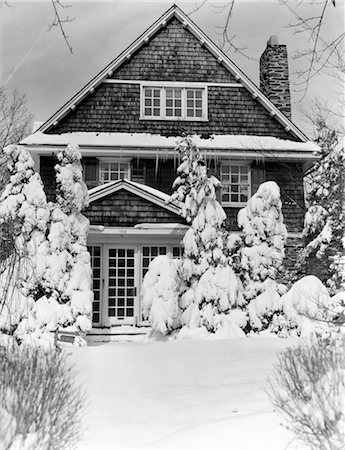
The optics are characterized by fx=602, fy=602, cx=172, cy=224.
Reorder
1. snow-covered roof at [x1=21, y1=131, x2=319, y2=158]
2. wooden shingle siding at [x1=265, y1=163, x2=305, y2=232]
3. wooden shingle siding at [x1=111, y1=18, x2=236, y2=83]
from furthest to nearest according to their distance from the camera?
wooden shingle siding at [x1=111, y1=18, x2=236, y2=83]
wooden shingle siding at [x1=265, y1=163, x2=305, y2=232]
snow-covered roof at [x1=21, y1=131, x2=319, y2=158]

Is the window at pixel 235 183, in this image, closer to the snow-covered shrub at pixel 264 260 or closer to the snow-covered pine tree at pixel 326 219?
the snow-covered pine tree at pixel 326 219

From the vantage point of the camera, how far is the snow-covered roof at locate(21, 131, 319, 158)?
1545cm

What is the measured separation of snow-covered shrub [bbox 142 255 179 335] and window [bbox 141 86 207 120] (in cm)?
562

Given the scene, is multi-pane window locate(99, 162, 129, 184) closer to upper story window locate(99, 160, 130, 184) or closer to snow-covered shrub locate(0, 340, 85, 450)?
upper story window locate(99, 160, 130, 184)

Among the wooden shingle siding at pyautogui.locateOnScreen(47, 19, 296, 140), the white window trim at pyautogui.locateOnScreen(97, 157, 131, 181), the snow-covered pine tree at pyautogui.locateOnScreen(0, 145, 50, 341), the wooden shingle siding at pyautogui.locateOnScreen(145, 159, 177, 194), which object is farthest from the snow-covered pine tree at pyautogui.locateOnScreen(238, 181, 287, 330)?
the snow-covered pine tree at pyautogui.locateOnScreen(0, 145, 50, 341)

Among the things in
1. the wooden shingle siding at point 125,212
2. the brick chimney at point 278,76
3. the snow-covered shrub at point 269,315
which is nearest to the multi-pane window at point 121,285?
the wooden shingle siding at point 125,212

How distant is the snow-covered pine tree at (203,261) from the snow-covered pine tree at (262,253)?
37 centimetres

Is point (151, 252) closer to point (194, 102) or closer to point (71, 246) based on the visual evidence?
point (71, 246)

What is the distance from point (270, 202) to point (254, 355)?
5.07 metres

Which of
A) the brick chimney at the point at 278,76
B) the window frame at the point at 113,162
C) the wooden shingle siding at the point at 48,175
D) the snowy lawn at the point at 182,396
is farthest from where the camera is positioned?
the brick chimney at the point at 278,76

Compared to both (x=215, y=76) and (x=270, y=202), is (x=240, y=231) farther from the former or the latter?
(x=215, y=76)

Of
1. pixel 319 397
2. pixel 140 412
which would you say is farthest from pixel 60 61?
pixel 319 397

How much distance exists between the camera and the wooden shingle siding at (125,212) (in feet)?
47.0

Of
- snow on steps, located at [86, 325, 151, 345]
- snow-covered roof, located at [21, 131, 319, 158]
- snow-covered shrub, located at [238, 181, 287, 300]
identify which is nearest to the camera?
snow-covered shrub, located at [238, 181, 287, 300]
